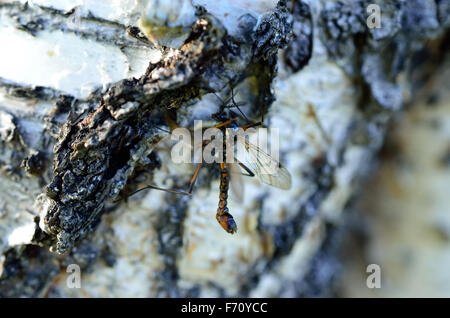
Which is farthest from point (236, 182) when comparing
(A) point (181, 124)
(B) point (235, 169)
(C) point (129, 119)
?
(C) point (129, 119)

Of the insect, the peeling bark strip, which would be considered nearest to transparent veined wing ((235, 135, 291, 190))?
the insect

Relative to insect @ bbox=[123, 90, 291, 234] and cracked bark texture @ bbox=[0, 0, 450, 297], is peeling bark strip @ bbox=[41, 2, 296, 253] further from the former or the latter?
insect @ bbox=[123, 90, 291, 234]

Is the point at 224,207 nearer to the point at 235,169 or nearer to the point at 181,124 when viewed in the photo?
the point at 235,169

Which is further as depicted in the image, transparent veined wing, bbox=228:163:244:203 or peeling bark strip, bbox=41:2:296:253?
transparent veined wing, bbox=228:163:244:203

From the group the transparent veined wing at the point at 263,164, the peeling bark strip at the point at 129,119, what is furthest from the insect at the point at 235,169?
the peeling bark strip at the point at 129,119

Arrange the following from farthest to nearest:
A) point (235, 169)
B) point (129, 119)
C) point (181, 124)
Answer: point (235, 169)
point (181, 124)
point (129, 119)

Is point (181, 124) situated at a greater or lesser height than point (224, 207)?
greater

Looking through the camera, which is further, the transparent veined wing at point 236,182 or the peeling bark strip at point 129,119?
the transparent veined wing at point 236,182

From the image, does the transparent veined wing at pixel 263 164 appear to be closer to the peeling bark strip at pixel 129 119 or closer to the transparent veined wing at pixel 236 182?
the transparent veined wing at pixel 236 182

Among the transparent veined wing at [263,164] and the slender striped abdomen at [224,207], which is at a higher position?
the transparent veined wing at [263,164]
